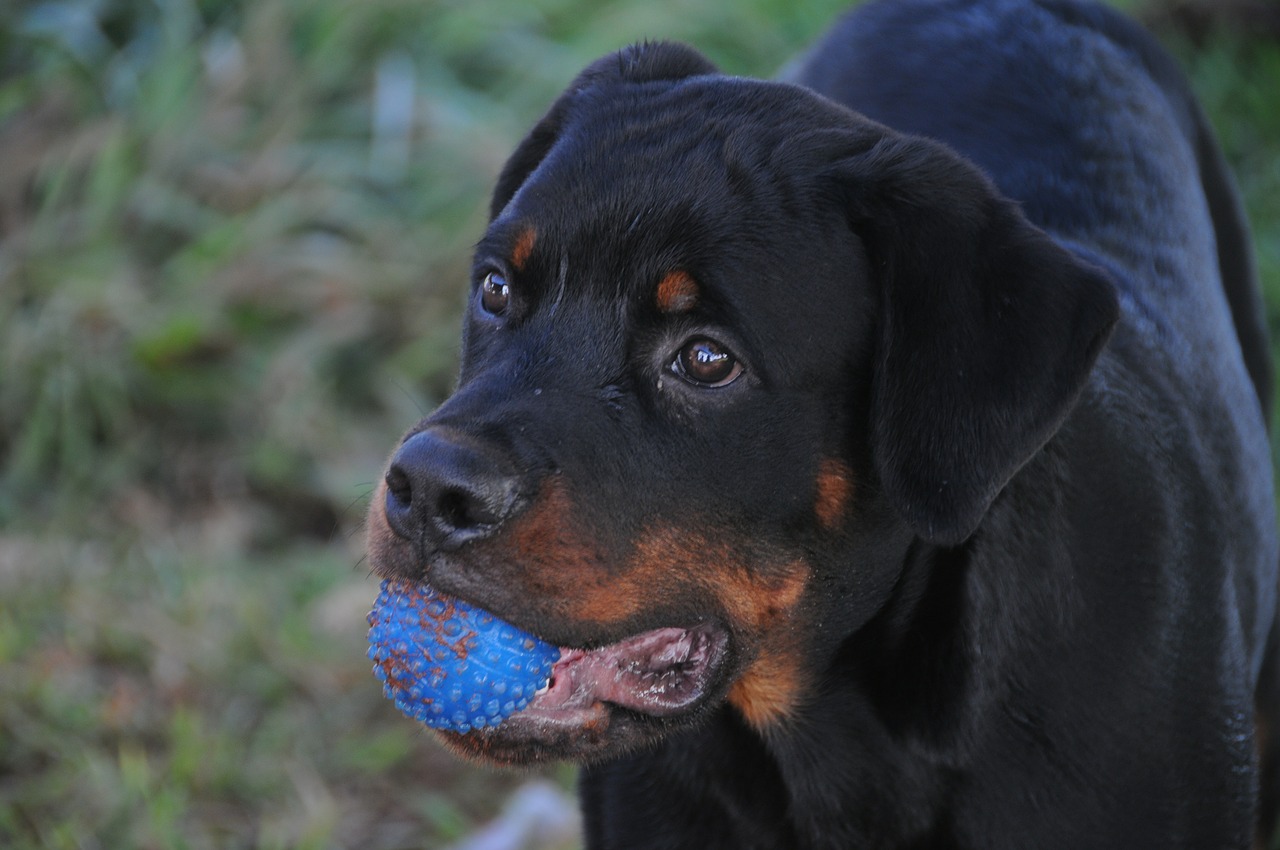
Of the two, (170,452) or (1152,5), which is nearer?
(170,452)

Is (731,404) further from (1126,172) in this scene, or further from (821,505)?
(1126,172)

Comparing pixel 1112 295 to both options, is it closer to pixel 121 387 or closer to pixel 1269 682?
pixel 1269 682

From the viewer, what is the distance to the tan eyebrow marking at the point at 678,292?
243 centimetres

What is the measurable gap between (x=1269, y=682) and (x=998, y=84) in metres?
1.54

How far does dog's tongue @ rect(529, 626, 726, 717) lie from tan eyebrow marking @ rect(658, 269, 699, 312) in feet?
1.70

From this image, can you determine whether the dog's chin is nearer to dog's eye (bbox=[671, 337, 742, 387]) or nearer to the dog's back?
dog's eye (bbox=[671, 337, 742, 387])

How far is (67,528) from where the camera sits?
5.02 metres

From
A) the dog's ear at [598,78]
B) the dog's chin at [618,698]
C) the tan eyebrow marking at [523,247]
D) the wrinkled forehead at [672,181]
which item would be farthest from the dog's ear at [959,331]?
the dog's ear at [598,78]

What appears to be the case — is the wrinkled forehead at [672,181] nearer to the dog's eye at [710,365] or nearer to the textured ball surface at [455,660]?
the dog's eye at [710,365]

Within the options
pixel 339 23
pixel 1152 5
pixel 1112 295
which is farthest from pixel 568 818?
pixel 1152 5

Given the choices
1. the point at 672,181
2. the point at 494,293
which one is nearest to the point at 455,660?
the point at 494,293

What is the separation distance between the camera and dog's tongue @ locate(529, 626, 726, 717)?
2445mm

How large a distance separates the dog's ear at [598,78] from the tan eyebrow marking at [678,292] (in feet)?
2.12

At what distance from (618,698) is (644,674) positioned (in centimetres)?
6
